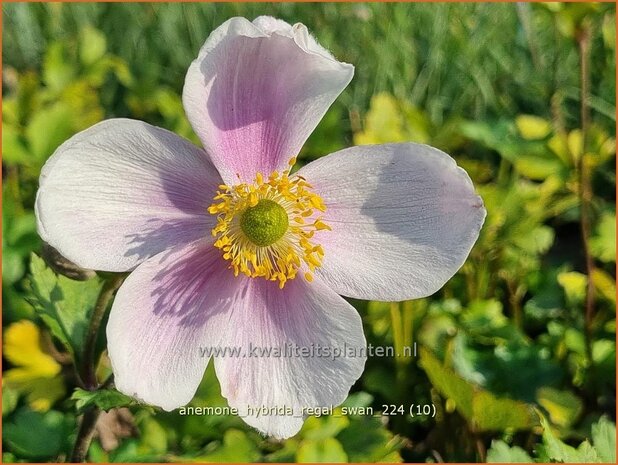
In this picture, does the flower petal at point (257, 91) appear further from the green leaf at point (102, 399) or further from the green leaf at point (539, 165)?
the green leaf at point (539, 165)

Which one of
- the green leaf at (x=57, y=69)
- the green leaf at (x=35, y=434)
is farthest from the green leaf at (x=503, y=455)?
the green leaf at (x=57, y=69)

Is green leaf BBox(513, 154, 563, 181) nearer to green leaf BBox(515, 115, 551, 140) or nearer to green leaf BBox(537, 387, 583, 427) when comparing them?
green leaf BBox(515, 115, 551, 140)

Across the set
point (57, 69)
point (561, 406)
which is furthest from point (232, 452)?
point (57, 69)

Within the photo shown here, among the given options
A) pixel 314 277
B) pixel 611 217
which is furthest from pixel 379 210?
pixel 611 217

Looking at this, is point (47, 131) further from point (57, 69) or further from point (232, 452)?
point (232, 452)

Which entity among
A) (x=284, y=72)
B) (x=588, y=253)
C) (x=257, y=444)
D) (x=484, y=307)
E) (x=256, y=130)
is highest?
(x=284, y=72)

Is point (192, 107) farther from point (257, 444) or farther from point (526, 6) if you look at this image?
point (526, 6)

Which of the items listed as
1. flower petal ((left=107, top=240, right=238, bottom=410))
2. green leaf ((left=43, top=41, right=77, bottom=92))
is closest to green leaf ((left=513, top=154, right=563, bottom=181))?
flower petal ((left=107, top=240, right=238, bottom=410))
